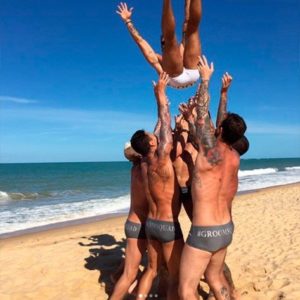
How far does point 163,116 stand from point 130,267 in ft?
6.42

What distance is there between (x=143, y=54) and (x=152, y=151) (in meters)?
1.26

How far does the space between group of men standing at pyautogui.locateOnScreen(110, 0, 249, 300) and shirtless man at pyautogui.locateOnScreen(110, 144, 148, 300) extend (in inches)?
0.5

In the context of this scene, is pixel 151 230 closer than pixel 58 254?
Yes

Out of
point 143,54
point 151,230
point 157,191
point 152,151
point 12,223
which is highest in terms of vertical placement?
point 143,54

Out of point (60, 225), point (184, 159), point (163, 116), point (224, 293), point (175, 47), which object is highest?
point (175, 47)

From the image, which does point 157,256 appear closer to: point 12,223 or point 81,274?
point 81,274

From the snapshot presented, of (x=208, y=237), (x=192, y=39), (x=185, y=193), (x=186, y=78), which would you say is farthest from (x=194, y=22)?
(x=208, y=237)

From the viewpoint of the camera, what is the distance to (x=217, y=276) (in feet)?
15.4

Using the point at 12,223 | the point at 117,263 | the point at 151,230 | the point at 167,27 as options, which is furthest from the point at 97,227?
the point at 167,27

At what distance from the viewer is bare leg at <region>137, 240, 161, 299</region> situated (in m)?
5.03

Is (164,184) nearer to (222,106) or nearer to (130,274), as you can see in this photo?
(222,106)

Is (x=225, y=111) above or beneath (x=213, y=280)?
above

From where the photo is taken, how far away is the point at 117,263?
7617 millimetres

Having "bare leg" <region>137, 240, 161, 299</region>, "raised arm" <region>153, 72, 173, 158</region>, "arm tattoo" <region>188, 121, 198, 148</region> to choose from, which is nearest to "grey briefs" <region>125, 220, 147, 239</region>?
"bare leg" <region>137, 240, 161, 299</region>
